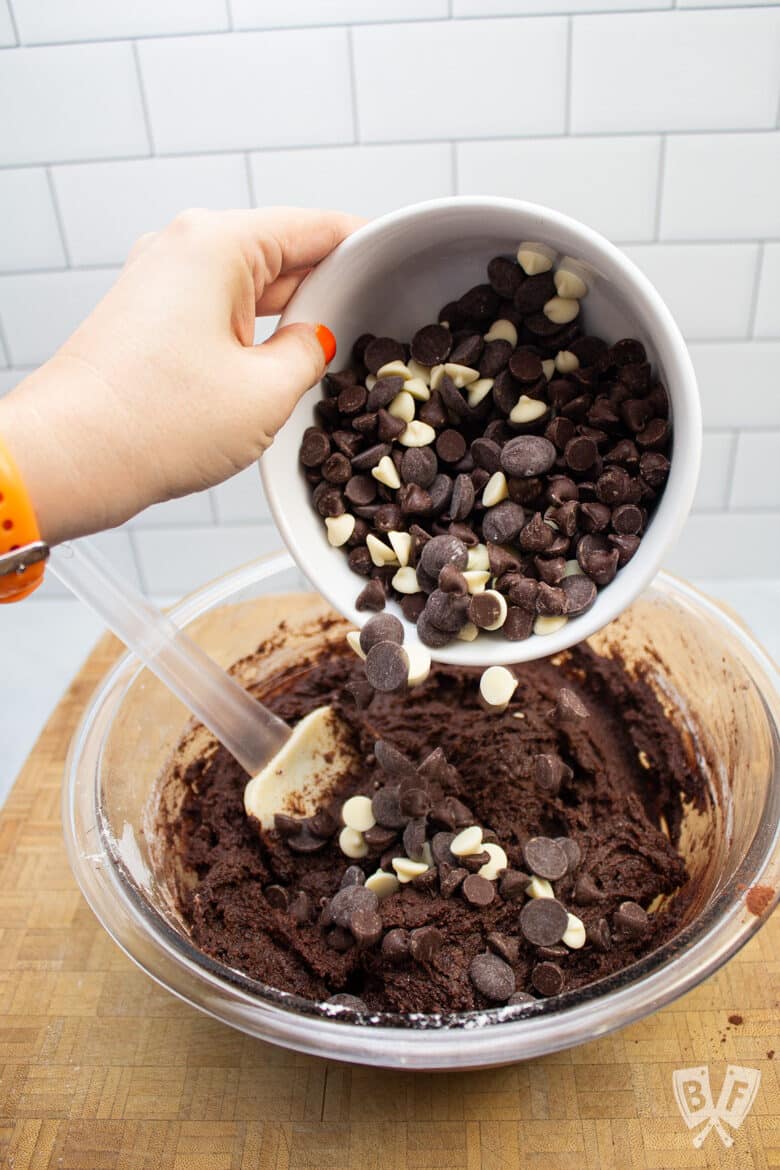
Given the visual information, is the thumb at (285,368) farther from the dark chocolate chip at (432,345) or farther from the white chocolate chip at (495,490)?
the white chocolate chip at (495,490)

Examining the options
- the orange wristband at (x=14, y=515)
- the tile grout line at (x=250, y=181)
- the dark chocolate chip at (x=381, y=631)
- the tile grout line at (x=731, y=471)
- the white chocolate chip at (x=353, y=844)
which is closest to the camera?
the orange wristband at (x=14, y=515)

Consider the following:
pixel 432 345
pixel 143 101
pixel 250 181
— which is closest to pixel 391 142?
pixel 250 181

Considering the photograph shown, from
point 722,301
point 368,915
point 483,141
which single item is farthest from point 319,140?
point 368,915

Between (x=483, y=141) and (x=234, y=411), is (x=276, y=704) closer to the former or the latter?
(x=234, y=411)

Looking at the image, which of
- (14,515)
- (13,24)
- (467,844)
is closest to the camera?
(14,515)

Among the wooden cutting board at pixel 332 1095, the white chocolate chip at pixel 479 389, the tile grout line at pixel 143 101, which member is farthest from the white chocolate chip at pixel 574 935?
the tile grout line at pixel 143 101

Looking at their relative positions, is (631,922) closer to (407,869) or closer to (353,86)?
(407,869)
